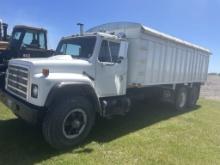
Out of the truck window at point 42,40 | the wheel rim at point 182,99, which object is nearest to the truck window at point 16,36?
the truck window at point 42,40

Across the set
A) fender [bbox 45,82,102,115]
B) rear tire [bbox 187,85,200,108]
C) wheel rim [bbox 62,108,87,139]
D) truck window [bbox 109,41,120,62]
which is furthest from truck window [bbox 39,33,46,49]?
rear tire [bbox 187,85,200,108]

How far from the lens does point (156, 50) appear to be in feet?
27.8

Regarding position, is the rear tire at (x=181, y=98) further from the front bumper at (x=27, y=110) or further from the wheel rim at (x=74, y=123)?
the front bumper at (x=27, y=110)

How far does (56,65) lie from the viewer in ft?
17.8

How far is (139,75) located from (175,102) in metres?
4.11

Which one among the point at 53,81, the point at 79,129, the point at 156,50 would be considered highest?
the point at 156,50

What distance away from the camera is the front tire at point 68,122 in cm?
518

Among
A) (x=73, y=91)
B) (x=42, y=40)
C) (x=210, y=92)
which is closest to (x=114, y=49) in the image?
(x=73, y=91)

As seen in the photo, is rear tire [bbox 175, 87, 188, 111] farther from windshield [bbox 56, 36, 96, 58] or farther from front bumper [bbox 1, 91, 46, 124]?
front bumper [bbox 1, 91, 46, 124]

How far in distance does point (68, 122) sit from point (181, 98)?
7565mm

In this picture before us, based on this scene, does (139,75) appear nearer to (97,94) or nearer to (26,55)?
(97,94)

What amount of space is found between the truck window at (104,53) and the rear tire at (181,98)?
5559 mm

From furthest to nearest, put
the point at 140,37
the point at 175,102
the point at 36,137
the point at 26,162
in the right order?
1. the point at 175,102
2. the point at 140,37
3. the point at 36,137
4. the point at 26,162

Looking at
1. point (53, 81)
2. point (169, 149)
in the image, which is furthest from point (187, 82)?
point (53, 81)
